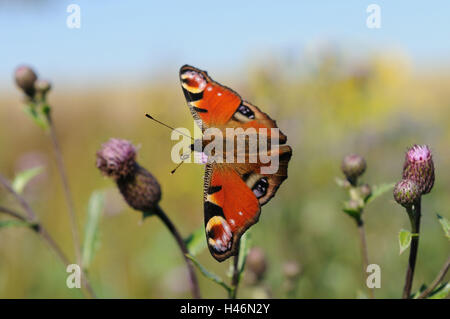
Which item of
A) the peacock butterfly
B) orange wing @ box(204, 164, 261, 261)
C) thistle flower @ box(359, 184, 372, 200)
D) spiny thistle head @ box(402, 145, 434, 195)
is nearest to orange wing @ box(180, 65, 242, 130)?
the peacock butterfly

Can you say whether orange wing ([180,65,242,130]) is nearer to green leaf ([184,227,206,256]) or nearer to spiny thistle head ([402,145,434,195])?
green leaf ([184,227,206,256])

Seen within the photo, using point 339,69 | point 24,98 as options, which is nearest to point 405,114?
point 339,69

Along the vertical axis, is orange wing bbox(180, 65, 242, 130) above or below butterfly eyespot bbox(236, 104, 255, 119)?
above

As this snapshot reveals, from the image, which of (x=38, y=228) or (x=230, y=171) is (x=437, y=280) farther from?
(x=38, y=228)

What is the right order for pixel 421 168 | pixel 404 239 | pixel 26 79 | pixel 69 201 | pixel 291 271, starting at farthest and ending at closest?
1. pixel 26 79
2. pixel 291 271
3. pixel 69 201
4. pixel 421 168
5. pixel 404 239

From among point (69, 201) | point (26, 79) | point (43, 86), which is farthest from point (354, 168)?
point (26, 79)

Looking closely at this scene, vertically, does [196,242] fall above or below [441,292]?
above
